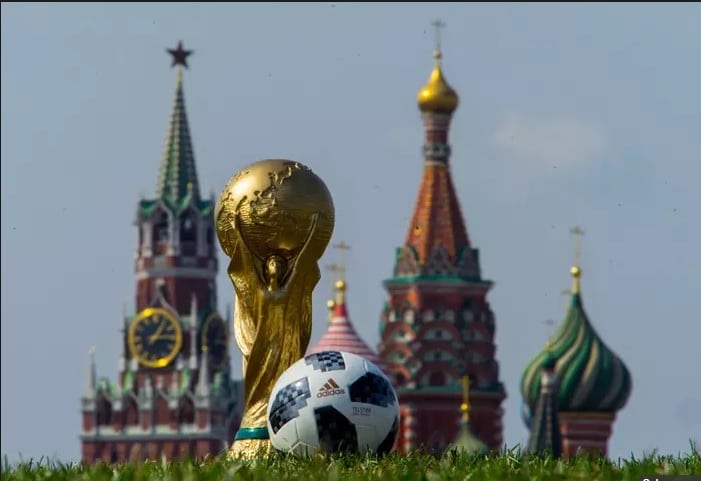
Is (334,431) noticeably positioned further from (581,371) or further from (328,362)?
(581,371)

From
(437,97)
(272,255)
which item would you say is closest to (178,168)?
(437,97)

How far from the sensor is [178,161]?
159625mm

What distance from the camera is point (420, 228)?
140625 millimetres

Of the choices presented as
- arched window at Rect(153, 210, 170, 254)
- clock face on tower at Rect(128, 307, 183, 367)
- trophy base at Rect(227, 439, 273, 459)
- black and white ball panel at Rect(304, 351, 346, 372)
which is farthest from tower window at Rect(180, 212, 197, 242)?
black and white ball panel at Rect(304, 351, 346, 372)

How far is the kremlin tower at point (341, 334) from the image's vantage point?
13585 centimetres

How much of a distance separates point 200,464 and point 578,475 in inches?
183

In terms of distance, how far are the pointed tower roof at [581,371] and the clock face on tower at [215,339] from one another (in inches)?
952

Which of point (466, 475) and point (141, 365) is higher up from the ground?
point (141, 365)

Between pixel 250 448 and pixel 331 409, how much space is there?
11.7ft

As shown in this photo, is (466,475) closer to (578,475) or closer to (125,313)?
(578,475)

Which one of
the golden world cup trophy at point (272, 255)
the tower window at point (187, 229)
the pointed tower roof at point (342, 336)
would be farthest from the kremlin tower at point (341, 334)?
the golden world cup trophy at point (272, 255)

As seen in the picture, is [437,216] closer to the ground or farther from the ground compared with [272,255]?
farther from the ground

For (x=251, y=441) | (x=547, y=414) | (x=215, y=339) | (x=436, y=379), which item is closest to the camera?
(x=251, y=441)

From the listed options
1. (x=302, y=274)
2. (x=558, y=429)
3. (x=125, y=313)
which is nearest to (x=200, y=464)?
(x=302, y=274)
